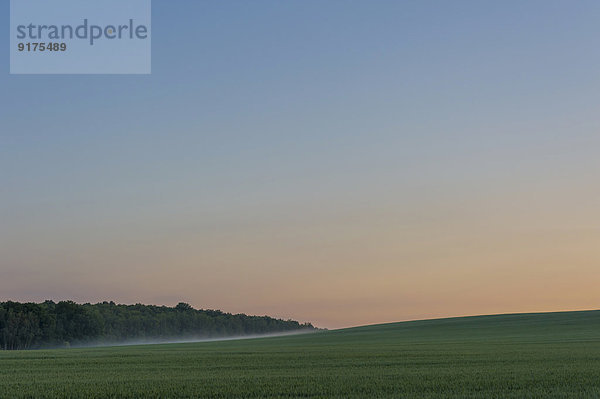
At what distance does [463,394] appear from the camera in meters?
17.5

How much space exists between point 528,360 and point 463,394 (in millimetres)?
16482

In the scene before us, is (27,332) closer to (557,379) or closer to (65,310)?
(65,310)

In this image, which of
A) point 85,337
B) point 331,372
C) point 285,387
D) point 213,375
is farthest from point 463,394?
point 85,337

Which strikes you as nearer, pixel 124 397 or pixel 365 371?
pixel 124 397

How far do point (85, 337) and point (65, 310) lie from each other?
791 centimetres

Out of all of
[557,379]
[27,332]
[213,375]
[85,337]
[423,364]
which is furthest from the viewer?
[85,337]

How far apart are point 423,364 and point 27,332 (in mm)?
119858

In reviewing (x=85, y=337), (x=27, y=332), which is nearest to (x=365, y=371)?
(x=27, y=332)

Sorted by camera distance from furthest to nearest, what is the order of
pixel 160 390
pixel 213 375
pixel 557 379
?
pixel 213 375 → pixel 557 379 → pixel 160 390

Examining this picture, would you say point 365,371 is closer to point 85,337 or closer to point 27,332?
point 27,332

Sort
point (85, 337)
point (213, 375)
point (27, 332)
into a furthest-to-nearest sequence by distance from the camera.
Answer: point (85, 337) < point (27, 332) < point (213, 375)

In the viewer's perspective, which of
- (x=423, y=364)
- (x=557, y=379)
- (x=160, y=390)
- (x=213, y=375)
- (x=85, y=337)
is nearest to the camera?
(x=160, y=390)

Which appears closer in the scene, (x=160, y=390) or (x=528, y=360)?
(x=160, y=390)

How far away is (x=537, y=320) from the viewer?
102 m
